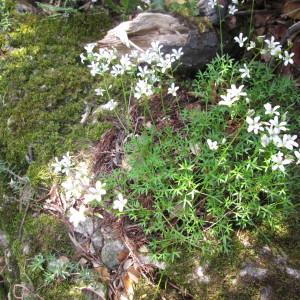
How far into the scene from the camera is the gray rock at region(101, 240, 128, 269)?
294cm

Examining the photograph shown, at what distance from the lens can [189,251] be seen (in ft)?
8.94

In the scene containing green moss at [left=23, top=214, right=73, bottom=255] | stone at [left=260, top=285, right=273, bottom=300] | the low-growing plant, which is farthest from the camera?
green moss at [left=23, top=214, right=73, bottom=255]

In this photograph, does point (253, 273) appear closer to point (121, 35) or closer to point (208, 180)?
point (208, 180)

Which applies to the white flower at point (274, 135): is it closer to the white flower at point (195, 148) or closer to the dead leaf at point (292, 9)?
the white flower at point (195, 148)

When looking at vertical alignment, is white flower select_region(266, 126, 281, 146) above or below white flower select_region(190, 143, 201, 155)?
above

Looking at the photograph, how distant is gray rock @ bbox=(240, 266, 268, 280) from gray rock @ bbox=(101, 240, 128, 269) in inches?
32.8

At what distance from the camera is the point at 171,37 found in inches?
143

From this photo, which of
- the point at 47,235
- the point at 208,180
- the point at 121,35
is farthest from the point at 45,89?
the point at 208,180

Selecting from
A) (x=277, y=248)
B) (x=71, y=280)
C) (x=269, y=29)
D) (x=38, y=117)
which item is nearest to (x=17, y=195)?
(x=38, y=117)

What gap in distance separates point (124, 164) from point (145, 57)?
2.75 feet

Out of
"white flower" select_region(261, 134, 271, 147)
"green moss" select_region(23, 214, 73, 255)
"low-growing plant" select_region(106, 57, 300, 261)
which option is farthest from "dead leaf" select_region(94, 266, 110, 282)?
"white flower" select_region(261, 134, 271, 147)

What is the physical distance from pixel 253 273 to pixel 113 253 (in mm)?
990

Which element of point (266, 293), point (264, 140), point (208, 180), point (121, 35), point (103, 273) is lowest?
point (103, 273)

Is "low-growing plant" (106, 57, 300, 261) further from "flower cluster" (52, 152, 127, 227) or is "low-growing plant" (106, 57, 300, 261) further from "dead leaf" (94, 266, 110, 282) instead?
"dead leaf" (94, 266, 110, 282)
